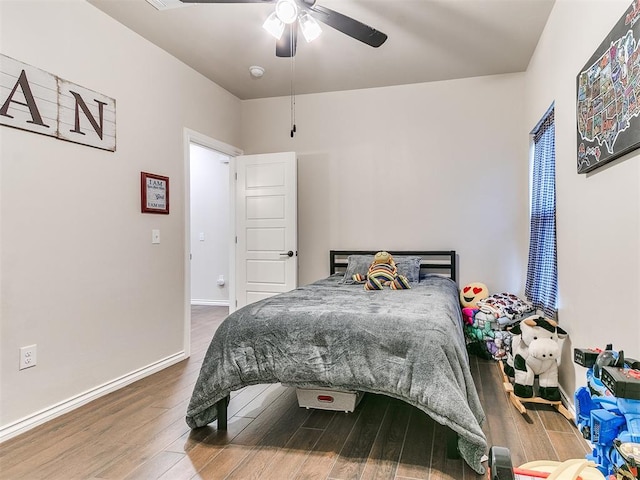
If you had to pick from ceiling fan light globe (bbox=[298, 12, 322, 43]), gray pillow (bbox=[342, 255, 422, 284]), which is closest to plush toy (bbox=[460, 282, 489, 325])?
gray pillow (bbox=[342, 255, 422, 284])

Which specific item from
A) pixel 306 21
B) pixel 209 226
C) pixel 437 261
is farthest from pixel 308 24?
pixel 209 226

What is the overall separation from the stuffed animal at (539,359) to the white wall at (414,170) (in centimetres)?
156

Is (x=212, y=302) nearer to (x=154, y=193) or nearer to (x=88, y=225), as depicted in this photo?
(x=154, y=193)

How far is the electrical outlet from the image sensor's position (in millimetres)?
2406

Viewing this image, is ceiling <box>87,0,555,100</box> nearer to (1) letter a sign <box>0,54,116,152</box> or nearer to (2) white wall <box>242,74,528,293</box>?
(2) white wall <box>242,74,528,293</box>

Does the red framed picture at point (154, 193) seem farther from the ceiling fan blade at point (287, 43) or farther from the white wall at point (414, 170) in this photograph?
the white wall at point (414, 170)

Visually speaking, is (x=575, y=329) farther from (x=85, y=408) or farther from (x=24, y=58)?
(x=24, y=58)

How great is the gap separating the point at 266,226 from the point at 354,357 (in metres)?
2.74

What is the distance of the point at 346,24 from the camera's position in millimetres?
2395

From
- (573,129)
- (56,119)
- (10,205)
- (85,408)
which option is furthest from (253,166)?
(573,129)

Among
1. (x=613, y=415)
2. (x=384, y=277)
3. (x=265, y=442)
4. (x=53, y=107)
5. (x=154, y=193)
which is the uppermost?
(x=53, y=107)

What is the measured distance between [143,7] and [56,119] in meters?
1.01

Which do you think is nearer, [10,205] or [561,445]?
[561,445]

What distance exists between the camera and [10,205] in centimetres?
238
